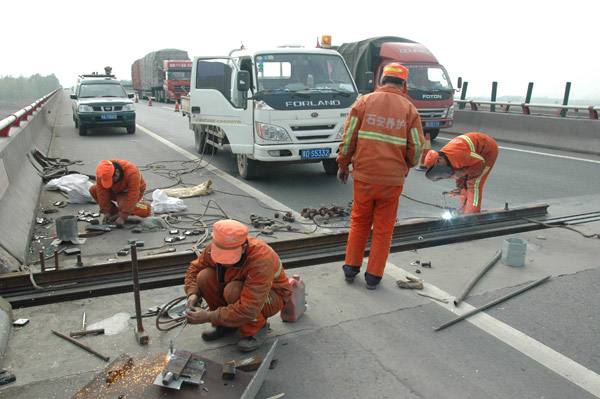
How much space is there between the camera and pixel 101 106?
16.0 metres

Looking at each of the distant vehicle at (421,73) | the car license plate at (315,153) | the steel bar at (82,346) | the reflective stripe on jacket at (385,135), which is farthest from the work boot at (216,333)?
the distant vehicle at (421,73)

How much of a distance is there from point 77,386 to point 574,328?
12.0 feet

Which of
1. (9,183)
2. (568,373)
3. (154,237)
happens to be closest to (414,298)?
(568,373)

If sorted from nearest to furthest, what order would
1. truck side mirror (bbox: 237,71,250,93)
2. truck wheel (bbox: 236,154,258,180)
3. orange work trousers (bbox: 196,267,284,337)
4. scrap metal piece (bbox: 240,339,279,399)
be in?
1. scrap metal piece (bbox: 240,339,279,399)
2. orange work trousers (bbox: 196,267,284,337)
3. truck side mirror (bbox: 237,71,250,93)
4. truck wheel (bbox: 236,154,258,180)

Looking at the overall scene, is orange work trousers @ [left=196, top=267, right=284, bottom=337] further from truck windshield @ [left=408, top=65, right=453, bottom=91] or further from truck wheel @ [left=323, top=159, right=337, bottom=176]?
truck windshield @ [left=408, top=65, right=453, bottom=91]

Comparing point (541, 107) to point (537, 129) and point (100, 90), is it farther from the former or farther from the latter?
point (100, 90)

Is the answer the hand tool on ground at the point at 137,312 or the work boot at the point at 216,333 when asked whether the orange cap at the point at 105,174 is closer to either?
the hand tool on ground at the point at 137,312

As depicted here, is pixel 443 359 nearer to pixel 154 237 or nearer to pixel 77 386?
pixel 77 386

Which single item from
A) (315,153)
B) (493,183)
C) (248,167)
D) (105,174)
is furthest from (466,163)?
(105,174)

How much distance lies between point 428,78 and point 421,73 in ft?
0.88

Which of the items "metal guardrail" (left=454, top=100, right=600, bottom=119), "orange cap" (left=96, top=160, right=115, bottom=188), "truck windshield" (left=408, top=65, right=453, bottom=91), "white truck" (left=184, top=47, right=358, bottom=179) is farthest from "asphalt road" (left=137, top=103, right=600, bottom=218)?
"truck windshield" (left=408, top=65, right=453, bottom=91)

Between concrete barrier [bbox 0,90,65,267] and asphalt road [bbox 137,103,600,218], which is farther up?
concrete barrier [bbox 0,90,65,267]

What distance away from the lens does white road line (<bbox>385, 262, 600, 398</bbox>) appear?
321 centimetres

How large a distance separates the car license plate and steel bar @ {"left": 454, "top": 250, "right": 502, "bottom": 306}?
3869mm
